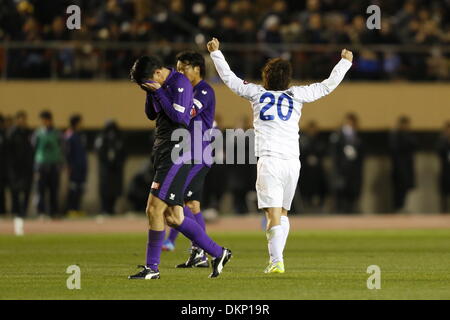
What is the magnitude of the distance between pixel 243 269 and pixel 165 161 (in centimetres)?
204

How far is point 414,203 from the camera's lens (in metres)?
29.8

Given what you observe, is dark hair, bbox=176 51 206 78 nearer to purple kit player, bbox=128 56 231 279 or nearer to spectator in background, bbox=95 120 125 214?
purple kit player, bbox=128 56 231 279

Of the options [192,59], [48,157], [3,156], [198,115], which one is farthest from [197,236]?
[3,156]

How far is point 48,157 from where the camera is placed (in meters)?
24.3

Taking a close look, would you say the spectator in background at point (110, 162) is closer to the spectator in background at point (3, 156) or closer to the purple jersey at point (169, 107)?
the spectator in background at point (3, 156)

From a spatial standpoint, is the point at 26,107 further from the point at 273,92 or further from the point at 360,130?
the point at 273,92

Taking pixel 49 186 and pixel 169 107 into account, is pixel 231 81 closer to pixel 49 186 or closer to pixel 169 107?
pixel 169 107

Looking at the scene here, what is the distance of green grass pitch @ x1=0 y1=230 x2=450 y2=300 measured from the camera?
34.3 ft

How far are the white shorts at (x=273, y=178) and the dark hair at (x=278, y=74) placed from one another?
768 millimetres

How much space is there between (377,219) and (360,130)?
3.00 m

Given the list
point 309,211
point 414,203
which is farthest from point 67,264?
point 414,203

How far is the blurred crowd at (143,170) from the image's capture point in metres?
24.6

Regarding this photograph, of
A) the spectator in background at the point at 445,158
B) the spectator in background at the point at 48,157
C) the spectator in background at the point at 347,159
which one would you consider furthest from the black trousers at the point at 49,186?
the spectator in background at the point at 445,158

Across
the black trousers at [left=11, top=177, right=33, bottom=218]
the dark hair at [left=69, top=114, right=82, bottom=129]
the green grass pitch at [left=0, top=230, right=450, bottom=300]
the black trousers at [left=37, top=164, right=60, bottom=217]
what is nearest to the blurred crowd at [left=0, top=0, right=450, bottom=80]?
the dark hair at [left=69, top=114, right=82, bottom=129]
